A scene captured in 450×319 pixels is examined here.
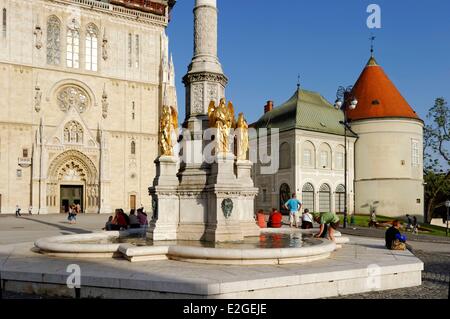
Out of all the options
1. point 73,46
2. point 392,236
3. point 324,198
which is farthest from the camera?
point 73,46

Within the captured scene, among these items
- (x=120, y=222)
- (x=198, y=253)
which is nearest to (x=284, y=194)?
(x=120, y=222)

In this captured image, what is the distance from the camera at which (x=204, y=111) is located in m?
13.4

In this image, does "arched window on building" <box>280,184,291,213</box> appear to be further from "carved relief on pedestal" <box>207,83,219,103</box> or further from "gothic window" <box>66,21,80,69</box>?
"carved relief on pedestal" <box>207,83,219,103</box>

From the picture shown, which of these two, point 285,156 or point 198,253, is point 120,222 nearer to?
point 198,253

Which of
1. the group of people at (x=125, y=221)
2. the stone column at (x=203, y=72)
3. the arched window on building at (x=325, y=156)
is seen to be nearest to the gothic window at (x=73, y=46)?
the arched window on building at (x=325, y=156)

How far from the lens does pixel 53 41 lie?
4712 cm

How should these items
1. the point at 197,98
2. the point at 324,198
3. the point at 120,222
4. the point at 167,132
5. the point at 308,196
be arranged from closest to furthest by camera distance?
the point at 167,132, the point at 197,98, the point at 120,222, the point at 308,196, the point at 324,198

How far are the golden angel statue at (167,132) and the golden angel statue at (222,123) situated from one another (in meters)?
1.24

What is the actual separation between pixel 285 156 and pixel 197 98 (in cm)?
2954

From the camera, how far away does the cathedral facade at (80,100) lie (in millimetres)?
44656

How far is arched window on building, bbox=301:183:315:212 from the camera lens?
1619 inches

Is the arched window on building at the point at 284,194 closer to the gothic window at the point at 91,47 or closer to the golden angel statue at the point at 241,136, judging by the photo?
the gothic window at the point at 91,47

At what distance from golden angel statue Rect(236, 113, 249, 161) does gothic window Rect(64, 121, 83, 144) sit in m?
37.8

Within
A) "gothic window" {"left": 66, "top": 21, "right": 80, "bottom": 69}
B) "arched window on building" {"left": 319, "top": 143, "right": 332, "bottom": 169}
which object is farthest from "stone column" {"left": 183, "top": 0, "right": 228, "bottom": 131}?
"gothic window" {"left": 66, "top": 21, "right": 80, "bottom": 69}
